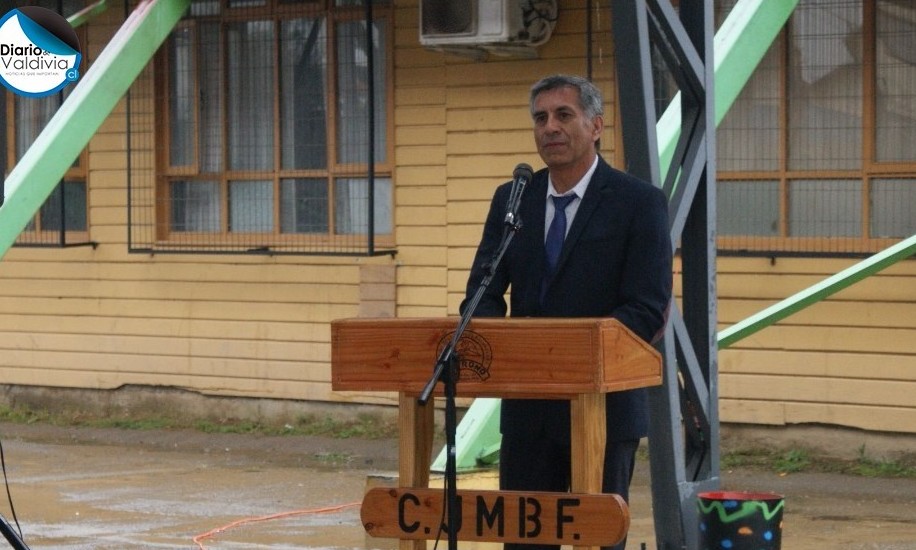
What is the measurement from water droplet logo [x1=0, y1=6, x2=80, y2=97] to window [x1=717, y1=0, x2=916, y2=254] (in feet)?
17.3

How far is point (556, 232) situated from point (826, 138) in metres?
5.93

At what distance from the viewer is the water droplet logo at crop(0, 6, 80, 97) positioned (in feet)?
40.7

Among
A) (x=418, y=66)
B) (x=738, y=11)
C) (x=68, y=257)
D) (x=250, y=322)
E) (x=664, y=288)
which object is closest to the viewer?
(x=664, y=288)

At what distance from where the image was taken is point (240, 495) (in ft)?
33.4

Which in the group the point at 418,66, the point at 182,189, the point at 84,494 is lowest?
the point at 84,494

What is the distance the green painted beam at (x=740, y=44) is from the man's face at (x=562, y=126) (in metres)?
3.33

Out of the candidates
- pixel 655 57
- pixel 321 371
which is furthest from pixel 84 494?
pixel 655 57

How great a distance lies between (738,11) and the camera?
896 centimetres

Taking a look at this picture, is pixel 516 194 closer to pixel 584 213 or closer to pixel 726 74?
pixel 584 213

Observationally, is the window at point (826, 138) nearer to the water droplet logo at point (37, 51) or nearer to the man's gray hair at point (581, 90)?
the water droplet logo at point (37, 51)

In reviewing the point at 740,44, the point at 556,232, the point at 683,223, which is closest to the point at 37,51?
the point at 740,44

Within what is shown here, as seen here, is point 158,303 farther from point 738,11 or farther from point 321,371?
point 738,11

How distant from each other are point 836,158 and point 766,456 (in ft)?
6.50

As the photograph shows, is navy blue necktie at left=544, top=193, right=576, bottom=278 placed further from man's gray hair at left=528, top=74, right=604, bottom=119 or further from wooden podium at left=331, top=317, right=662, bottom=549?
wooden podium at left=331, top=317, right=662, bottom=549
